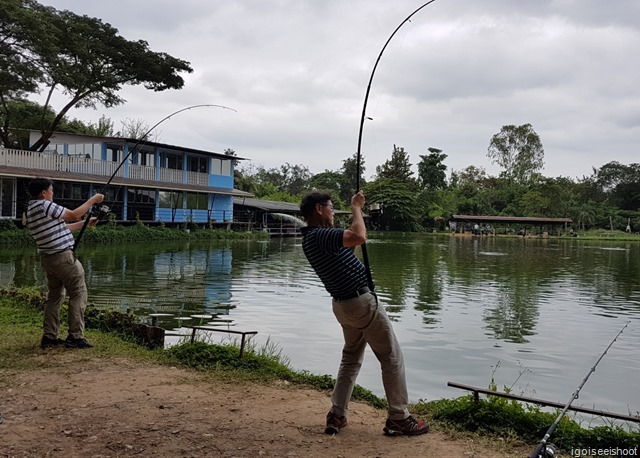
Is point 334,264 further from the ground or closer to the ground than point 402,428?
further from the ground

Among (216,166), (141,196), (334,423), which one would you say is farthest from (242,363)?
(216,166)

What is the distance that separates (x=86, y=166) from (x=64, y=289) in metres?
29.8

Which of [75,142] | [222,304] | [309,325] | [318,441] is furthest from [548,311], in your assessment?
[75,142]

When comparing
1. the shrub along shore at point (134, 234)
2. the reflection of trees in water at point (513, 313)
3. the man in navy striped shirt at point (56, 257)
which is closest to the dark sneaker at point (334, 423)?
the man in navy striped shirt at point (56, 257)

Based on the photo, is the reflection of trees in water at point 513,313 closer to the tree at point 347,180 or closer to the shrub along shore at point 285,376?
the shrub along shore at point 285,376

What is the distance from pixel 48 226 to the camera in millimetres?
6215

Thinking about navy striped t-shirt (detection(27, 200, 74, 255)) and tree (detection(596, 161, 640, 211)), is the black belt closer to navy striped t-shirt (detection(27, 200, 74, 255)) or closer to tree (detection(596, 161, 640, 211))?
navy striped t-shirt (detection(27, 200, 74, 255))

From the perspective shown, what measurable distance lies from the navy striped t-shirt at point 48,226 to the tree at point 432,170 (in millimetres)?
73795

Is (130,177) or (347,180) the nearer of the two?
(130,177)

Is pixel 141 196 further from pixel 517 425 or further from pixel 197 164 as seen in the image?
pixel 517 425

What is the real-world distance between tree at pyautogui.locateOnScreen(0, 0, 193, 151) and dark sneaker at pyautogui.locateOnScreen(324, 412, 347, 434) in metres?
26.2

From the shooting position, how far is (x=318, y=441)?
4199mm

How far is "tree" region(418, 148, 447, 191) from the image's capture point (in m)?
77.7

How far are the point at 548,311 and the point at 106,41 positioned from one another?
26.7m
